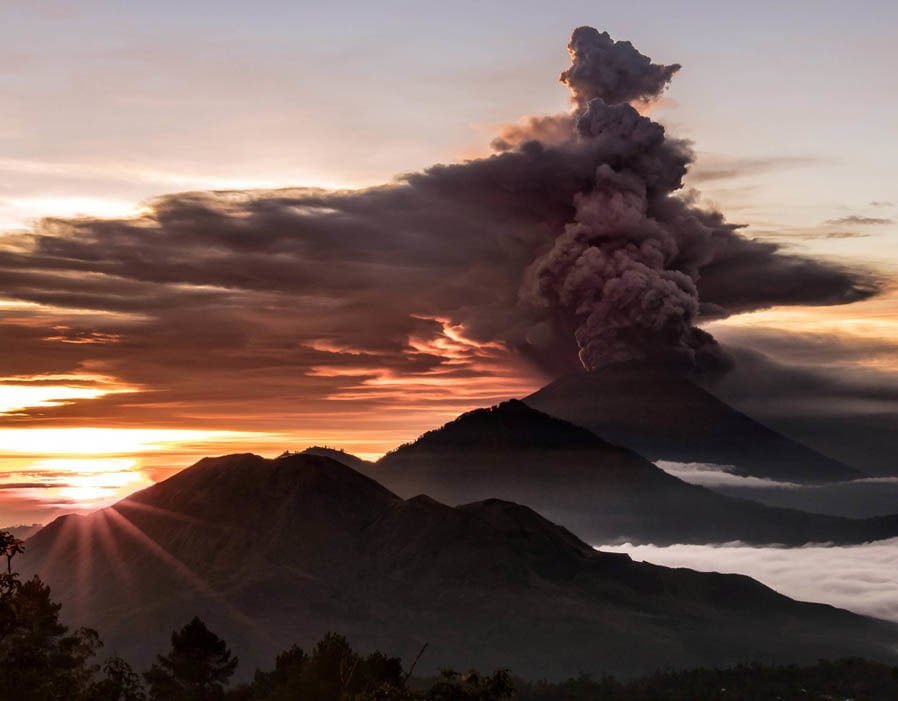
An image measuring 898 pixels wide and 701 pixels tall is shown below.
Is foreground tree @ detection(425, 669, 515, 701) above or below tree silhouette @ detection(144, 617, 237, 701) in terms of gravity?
above

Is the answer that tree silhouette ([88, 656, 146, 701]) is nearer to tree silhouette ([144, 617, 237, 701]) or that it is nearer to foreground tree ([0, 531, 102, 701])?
foreground tree ([0, 531, 102, 701])

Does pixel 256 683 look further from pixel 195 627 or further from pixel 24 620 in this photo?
pixel 24 620

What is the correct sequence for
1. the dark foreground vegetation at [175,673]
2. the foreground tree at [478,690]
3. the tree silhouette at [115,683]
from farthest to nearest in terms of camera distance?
the tree silhouette at [115,683], the dark foreground vegetation at [175,673], the foreground tree at [478,690]

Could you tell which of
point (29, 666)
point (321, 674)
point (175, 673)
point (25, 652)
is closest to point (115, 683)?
point (25, 652)

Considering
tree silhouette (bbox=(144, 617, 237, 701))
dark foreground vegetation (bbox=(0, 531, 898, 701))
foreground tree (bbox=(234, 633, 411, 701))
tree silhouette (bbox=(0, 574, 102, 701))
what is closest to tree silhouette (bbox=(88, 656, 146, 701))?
dark foreground vegetation (bbox=(0, 531, 898, 701))

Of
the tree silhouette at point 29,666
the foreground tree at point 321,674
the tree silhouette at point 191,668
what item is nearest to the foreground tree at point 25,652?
the tree silhouette at point 29,666

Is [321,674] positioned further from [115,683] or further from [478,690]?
[478,690]

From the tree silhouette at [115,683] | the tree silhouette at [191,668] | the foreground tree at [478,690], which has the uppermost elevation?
the foreground tree at [478,690]

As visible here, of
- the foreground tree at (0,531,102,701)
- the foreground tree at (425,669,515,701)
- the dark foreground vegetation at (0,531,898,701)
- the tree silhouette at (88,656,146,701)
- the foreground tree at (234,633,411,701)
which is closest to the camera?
the foreground tree at (425,669,515,701)

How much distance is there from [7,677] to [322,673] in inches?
1728

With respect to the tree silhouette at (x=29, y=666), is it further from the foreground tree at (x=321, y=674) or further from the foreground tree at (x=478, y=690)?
the foreground tree at (x=321, y=674)

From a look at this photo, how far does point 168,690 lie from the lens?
118 meters

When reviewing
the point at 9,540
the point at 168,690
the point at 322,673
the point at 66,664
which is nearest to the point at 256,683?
the point at 168,690

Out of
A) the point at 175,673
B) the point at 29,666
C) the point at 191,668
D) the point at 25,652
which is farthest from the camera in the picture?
the point at 175,673
